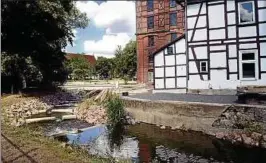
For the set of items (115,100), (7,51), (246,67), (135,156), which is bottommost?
(135,156)

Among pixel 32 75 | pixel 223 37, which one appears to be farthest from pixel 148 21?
pixel 223 37

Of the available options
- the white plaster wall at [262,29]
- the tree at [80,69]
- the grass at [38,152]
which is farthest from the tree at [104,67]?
the grass at [38,152]

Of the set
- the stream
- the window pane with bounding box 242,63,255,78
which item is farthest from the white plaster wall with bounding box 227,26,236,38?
the stream

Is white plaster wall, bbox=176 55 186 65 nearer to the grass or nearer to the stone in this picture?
the stone

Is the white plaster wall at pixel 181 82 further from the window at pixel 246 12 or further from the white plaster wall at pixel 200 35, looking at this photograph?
the window at pixel 246 12

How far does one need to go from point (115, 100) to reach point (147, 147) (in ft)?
16.3

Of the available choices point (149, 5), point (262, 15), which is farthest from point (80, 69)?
point (262, 15)

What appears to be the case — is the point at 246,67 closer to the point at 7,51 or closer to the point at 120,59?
the point at 7,51

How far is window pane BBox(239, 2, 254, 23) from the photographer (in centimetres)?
1853

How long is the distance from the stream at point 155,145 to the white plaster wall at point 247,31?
7.04 m

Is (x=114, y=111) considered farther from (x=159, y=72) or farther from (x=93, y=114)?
(x=159, y=72)

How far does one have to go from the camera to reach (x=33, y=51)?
27000 millimetres

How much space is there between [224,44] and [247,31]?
1.42 meters

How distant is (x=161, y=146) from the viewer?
40.9ft
